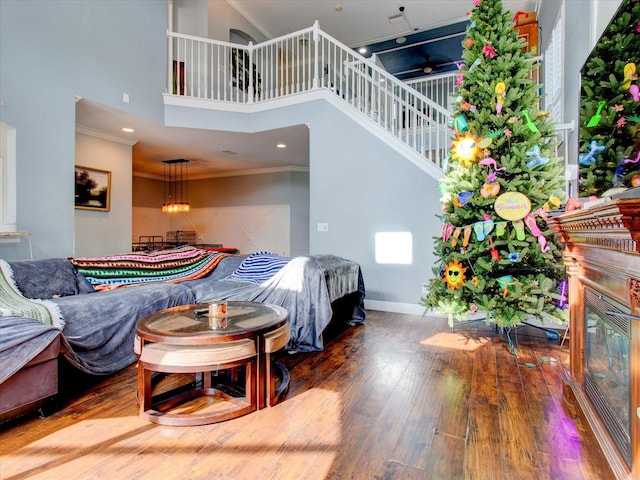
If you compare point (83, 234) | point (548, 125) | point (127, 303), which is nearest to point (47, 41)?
point (83, 234)

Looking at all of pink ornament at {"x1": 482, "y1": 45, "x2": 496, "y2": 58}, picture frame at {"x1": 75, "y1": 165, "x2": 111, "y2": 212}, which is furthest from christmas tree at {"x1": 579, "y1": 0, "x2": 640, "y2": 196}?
picture frame at {"x1": 75, "y1": 165, "x2": 111, "y2": 212}

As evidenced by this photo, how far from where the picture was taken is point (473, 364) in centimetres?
264

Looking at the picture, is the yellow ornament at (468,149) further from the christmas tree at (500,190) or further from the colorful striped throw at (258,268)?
the colorful striped throw at (258,268)

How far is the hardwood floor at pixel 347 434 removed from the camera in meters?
1.44

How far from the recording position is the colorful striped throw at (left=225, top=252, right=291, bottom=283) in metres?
3.34

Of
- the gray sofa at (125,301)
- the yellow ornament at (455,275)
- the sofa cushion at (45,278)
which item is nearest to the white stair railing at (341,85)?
the yellow ornament at (455,275)

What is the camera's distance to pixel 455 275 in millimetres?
3146

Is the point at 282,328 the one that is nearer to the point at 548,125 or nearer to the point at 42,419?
the point at 42,419

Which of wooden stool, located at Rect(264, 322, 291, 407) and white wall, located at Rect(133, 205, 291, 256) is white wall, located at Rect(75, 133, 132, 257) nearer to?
white wall, located at Rect(133, 205, 291, 256)

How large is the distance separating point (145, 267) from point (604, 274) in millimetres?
3420

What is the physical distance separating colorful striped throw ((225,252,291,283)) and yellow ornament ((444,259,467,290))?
1.51 metres

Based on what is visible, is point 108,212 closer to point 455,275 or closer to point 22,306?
point 22,306

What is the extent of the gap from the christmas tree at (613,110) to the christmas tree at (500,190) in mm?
949

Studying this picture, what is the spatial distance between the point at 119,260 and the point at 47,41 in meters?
2.88
